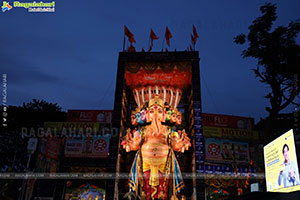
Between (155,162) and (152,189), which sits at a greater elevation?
(155,162)

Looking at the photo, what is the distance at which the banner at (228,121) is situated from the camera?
1647 cm

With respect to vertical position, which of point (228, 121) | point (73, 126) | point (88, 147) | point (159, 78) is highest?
point (159, 78)

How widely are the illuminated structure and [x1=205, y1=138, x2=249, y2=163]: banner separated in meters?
2.38

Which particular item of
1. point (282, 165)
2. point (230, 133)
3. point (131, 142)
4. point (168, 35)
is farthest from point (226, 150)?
point (282, 165)

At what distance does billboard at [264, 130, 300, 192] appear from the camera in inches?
158

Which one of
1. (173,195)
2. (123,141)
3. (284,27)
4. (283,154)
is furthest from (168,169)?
(284,27)

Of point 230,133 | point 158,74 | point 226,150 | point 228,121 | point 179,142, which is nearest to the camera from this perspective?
point 179,142

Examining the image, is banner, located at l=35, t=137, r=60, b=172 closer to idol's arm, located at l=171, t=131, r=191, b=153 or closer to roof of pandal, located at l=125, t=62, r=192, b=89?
roof of pandal, located at l=125, t=62, r=192, b=89

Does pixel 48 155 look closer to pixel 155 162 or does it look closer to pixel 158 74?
pixel 155 162

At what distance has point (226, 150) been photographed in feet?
50.4

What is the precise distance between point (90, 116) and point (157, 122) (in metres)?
7.01

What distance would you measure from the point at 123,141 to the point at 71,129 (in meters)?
6.10

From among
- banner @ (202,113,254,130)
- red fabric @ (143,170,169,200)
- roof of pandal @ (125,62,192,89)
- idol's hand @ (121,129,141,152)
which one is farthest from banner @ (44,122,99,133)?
banner @ (202,113,254,130)

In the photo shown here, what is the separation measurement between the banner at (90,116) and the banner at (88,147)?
1.42 meters
